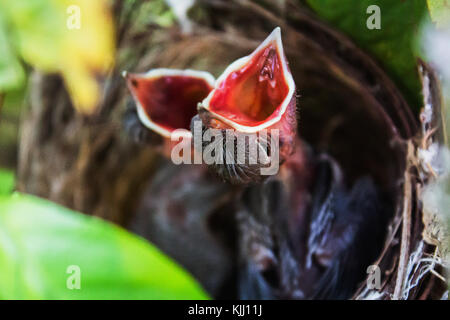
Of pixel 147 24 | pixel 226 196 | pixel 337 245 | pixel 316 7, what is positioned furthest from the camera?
pixel 226 196

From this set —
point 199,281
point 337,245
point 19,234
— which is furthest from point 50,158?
point 337,245

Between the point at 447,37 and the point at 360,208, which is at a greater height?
the point at 447,37

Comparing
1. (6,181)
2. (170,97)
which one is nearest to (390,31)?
(170,97)

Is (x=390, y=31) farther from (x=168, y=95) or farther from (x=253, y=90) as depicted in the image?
(x=168, y=95)

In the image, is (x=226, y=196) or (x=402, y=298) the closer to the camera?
(x=402, y=298)

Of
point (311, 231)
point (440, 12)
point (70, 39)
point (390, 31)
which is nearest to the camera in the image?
point (440, 12)

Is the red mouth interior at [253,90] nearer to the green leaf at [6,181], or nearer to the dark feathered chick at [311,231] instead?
the dark feathered chick at [311,231]

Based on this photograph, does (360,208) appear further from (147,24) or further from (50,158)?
(50,158)
